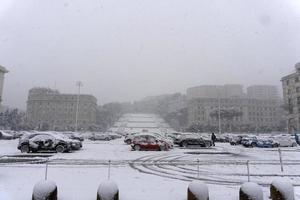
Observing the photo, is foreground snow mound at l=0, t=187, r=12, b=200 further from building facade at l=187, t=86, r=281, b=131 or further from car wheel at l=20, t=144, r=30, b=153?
building facade at l=187, t=86, r=281, b=131

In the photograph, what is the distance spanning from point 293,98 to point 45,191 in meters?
116

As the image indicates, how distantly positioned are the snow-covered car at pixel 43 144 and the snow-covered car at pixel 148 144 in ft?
23.2

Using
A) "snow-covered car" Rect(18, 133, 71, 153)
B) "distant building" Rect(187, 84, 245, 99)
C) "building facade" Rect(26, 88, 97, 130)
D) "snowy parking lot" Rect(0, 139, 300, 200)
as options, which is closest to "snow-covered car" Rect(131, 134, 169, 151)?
"snow-covered car" Rect(18, 133, 71, 153)

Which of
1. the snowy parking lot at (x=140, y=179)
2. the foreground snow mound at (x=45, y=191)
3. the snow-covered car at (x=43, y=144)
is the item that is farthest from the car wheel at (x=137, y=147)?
the foreground snow mound at (x=45, y=191)

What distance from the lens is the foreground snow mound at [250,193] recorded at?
8.69m

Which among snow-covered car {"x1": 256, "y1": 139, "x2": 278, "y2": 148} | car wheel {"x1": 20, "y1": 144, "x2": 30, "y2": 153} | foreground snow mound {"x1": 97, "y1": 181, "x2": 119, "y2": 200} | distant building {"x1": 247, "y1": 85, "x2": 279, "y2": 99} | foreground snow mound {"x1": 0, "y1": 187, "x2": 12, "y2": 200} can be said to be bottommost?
foreground snow mound {"x1": 0, "y1": 187, "x2": 12, "y2": 200}

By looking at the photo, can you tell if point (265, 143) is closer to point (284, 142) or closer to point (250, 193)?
point (284, 142)

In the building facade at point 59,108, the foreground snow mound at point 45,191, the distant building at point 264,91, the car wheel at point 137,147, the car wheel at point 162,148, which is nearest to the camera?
the foreground snow mound at point 45,191

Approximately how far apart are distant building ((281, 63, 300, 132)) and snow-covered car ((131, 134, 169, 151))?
86.8 m

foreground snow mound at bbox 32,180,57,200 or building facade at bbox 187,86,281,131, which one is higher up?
building facade at bbox 187,86,281,131

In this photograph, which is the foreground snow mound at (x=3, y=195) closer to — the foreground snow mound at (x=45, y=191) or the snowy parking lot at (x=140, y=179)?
the snowy parking lot at (x=140, y=179)

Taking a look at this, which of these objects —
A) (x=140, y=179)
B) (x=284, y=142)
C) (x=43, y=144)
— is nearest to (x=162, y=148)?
(x=43, y=144)

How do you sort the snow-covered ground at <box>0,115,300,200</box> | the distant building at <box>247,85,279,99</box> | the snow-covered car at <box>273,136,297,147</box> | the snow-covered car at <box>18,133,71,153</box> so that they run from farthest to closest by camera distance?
the distant building at <box>247,85,279,99</box>
the snow-covered car at <box>273,136,297,147</box>
the snow-covered car at <box>18,133,71,153</box>
the snow-covered ground at <box>0,115,300,200</box>

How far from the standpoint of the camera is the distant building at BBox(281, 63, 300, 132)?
105 meters
